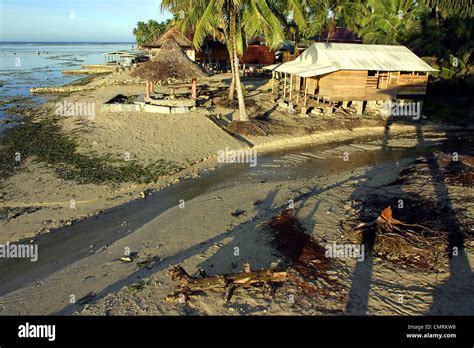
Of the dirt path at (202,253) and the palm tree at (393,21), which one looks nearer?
the dirt path at (202,253)

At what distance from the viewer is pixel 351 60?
23.0m

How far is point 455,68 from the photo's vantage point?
2631cm

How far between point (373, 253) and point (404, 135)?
1548 centimetres

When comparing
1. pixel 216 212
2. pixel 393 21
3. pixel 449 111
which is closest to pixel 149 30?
pixel 393 21

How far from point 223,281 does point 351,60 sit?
19970 millimetres

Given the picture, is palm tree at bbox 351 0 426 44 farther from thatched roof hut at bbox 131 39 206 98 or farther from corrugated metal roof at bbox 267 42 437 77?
thatched roof hut at bbox 131 39 206 98

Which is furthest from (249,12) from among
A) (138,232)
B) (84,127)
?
(138,232)

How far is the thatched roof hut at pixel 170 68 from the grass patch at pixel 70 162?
624 centimetres

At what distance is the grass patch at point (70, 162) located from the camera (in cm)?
1366

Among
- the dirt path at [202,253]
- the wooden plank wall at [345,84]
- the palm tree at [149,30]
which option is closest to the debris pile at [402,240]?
the dirt path at [202,253]

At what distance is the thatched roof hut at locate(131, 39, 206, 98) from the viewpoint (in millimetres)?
21656

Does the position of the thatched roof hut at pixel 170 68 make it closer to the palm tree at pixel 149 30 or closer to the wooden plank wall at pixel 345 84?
the wooden plank wall at pixel 345 84

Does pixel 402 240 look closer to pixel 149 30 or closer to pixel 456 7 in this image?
pixel 456 7

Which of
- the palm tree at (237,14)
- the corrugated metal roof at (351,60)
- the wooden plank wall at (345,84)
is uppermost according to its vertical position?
the palm tree at (237,14)
